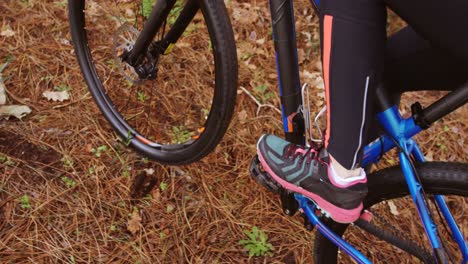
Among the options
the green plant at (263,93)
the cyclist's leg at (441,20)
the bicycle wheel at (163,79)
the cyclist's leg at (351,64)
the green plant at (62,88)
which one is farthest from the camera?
the green plant at (263,93)

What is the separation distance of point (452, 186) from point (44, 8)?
2.79 meters

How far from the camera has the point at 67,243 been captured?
199cm

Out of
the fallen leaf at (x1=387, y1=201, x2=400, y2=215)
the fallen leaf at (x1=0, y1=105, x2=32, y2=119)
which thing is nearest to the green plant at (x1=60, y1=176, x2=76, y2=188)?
the fallen leaf at (x1=0, y1=105, x2=32, y2=119)

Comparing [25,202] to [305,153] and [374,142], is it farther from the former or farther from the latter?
[374,142]

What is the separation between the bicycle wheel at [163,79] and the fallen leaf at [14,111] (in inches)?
15.6

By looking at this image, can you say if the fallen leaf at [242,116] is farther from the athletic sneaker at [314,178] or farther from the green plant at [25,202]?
the green plant at [25,202]

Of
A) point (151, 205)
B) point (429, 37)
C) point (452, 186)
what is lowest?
point (151, 205)

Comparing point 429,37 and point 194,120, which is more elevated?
point 429,37

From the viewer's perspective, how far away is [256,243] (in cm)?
212

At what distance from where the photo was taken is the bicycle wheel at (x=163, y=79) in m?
1.70

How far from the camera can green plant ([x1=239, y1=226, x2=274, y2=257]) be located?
6.89 ft

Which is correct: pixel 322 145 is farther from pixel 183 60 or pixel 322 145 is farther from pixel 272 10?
pixel 183 60

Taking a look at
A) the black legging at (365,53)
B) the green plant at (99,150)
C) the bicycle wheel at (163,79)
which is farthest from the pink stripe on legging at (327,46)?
the green plant at (99,150)

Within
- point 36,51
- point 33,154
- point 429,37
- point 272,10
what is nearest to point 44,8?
point 36,51
